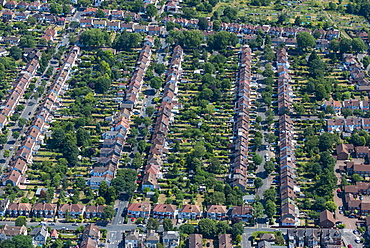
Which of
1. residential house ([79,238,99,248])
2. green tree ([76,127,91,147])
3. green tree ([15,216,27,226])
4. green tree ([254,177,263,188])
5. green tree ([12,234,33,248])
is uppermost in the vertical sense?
green tree ([76,127,91,147])

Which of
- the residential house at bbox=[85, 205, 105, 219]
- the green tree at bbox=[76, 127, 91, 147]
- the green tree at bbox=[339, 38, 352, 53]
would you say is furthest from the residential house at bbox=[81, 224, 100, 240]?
the green tree at bbox=[339, 38, 352, 53]

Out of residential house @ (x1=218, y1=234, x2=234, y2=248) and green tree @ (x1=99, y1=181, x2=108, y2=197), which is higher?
green tree @ (x1=99, y1=181, x2=108, y2=197)

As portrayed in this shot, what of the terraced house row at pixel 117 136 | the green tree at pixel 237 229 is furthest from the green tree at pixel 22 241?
the green tree at pixel 237 229

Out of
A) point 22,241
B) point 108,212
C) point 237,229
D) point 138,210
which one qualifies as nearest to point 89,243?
point 108,212

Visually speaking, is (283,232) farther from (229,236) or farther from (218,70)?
(218,70)

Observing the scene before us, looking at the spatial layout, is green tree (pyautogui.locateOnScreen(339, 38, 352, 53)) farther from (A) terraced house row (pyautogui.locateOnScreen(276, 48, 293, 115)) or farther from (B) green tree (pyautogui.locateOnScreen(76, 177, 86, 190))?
(B) green tree (pyautogui.locateOnScreen(76, 177, 86, 190))

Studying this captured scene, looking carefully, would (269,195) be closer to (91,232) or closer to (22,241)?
(91,232)

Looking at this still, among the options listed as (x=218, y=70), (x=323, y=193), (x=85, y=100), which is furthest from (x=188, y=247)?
(x=218, y=70)
